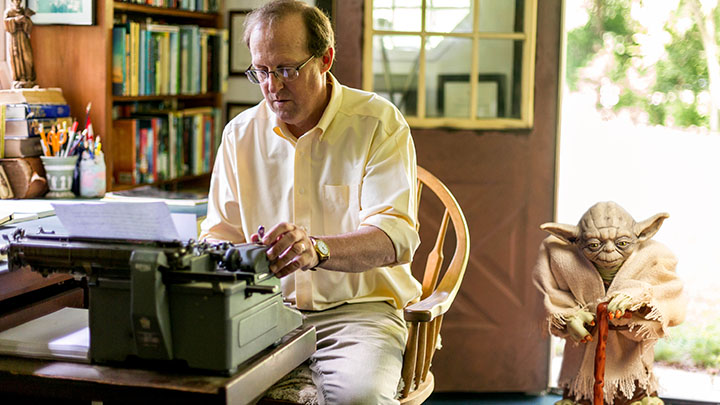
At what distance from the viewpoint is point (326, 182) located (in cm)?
214

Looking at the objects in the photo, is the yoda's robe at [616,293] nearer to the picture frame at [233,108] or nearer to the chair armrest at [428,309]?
the chair armrest at [428,309]

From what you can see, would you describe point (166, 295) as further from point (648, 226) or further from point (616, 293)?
point (648, 226)

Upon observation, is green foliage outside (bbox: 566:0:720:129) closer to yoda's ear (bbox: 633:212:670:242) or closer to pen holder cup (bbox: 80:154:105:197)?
yoda's ear (bbox: 633:212:670:242)

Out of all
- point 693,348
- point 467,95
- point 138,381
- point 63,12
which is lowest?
point 693,348

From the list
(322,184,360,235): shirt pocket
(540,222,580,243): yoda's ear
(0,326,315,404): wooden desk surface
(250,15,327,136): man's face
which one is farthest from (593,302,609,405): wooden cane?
(0,326,315,404): wooden desk surface

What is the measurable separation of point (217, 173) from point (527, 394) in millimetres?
1841

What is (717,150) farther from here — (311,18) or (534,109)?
(311,18)

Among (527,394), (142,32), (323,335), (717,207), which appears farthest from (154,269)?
(717,207)

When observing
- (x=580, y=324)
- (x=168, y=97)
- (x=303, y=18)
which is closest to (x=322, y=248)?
(x=303, y=18)

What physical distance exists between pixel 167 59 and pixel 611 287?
192 cm

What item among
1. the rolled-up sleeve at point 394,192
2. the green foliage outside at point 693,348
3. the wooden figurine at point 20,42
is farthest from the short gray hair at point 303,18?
the green foliage outside at point 693,348

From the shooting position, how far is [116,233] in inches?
55.9

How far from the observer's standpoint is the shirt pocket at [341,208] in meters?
2.12

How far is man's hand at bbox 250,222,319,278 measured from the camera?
62.8 inches
